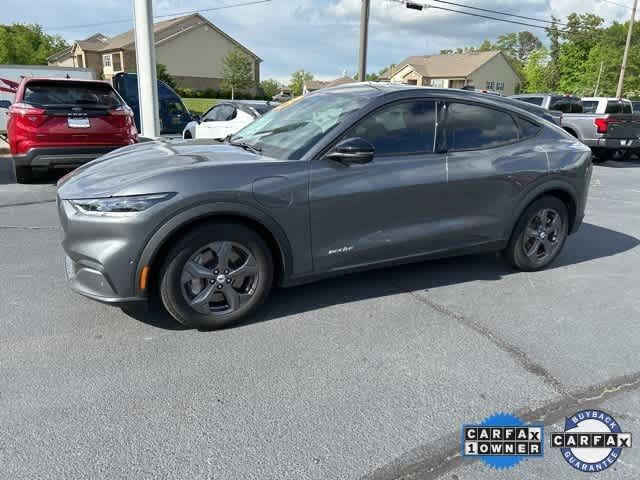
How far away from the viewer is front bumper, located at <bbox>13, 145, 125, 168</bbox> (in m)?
7.23

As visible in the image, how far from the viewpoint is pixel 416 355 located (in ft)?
10.2

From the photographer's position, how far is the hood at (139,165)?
302cm

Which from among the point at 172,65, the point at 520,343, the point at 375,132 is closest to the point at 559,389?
the point at 520,343

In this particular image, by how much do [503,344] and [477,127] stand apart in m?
1.86

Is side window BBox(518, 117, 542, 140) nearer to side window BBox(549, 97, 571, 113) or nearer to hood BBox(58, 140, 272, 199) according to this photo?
hood BBox(58, 140, 272, 199)

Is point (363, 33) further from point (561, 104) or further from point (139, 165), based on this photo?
point (139, 165)

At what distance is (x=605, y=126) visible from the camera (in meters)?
13.1

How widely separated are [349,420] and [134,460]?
101 centimetres

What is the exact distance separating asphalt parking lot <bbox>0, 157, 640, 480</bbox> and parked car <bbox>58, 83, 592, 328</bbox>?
0.35 metres

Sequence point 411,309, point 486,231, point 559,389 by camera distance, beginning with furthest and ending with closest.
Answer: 1. point 486,231
2. point 411,309
3. point 559,389

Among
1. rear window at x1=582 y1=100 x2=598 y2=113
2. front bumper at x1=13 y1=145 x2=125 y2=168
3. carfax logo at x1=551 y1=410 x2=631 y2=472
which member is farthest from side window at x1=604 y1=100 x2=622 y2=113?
carfax logo at x1=551 y1=410 x2=631 y2=472

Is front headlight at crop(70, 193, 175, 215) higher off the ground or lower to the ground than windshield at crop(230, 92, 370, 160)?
lower

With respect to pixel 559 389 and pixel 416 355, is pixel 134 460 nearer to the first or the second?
pixel 416 355

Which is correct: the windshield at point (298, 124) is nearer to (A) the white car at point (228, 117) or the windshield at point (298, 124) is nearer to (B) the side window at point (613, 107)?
(A) the white car at point (228, 117)
